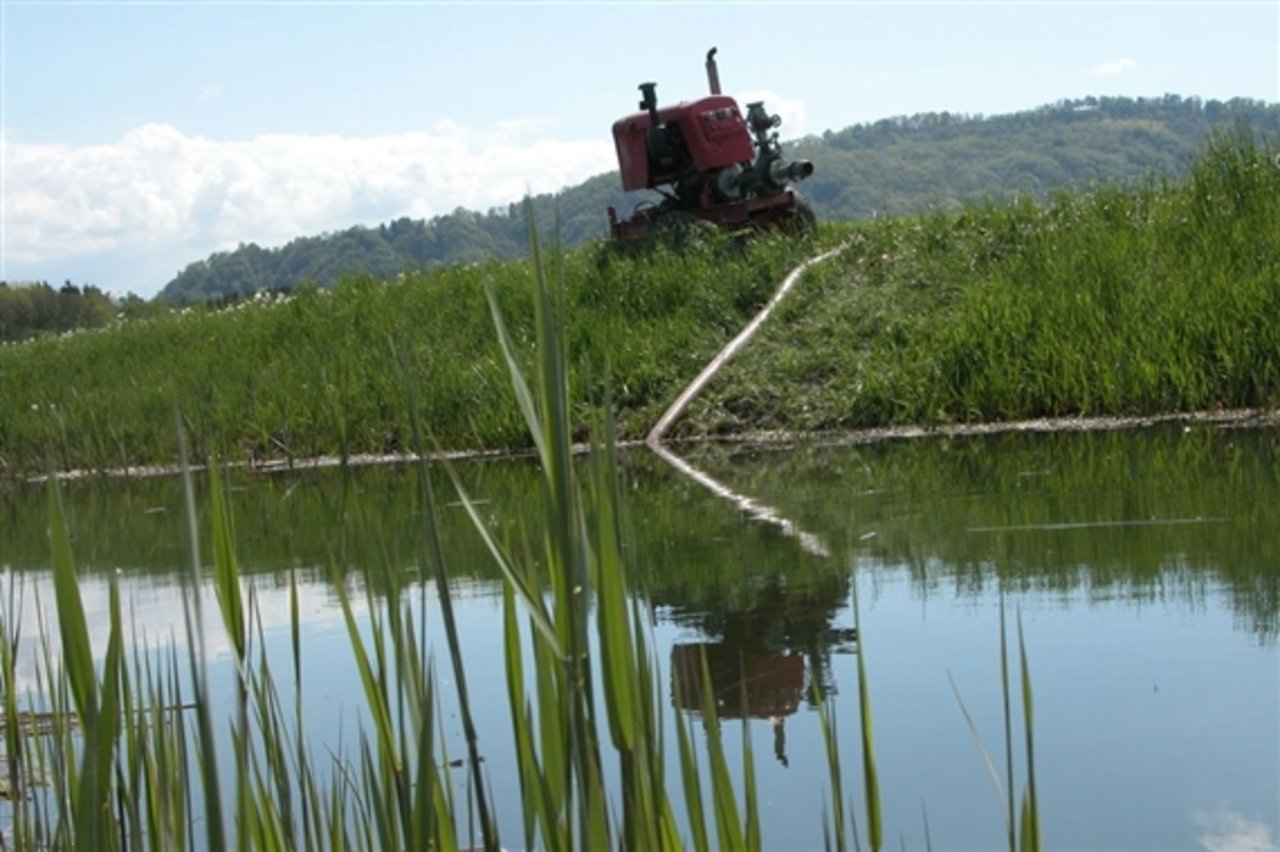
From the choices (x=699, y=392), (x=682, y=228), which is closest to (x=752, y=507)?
(x=699, y=392)

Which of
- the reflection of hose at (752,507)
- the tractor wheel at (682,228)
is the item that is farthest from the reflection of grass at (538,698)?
the tractor wheel at (682,228)

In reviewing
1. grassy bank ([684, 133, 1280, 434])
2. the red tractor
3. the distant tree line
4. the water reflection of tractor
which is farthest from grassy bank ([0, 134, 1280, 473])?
the distant tree line

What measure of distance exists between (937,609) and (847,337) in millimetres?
6614

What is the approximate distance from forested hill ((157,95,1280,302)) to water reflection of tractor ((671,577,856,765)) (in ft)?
154

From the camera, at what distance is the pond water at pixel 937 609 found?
317 cm

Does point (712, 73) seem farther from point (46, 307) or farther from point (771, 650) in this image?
point (46, 307)

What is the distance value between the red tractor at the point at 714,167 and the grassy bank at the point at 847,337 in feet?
2.32

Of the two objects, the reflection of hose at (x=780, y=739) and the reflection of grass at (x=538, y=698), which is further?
the reflection of hose at (x=780, y=739)

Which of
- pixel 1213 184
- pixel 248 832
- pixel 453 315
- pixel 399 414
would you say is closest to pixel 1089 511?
pixel 248 832

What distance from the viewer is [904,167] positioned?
424 feet

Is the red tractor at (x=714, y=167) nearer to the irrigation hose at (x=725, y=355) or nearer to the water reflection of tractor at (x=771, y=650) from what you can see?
the irrigation hose at (x=725, y=355)

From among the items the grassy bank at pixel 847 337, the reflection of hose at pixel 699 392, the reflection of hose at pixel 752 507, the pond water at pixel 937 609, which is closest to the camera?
the pond water at pixel 937 609

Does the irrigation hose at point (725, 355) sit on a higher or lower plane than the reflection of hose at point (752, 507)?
higher

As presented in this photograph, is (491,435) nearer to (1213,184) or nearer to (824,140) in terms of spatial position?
(1213,184)
